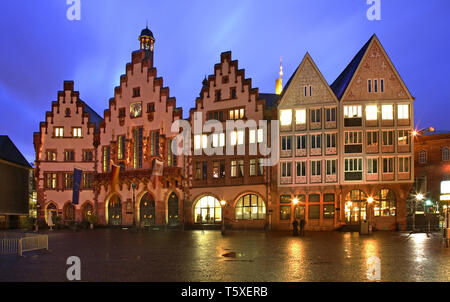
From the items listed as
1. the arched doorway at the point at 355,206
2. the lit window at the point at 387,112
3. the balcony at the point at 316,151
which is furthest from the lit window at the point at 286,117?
the arched doorway at the point at 355,206

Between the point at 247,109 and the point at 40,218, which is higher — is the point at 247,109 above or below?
above

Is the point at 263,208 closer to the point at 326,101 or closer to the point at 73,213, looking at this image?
the point at 326,101

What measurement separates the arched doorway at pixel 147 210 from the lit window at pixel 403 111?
33110mm

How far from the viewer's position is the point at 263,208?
51.6 meters

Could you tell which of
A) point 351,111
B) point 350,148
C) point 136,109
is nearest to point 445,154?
point 350,148

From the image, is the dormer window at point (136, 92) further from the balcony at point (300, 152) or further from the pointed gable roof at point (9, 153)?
the balcony at point (300, 152)

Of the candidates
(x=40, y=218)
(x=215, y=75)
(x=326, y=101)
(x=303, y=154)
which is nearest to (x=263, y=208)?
(x=303, y=154)

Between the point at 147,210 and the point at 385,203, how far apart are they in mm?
30561

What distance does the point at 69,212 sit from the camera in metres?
63.0
